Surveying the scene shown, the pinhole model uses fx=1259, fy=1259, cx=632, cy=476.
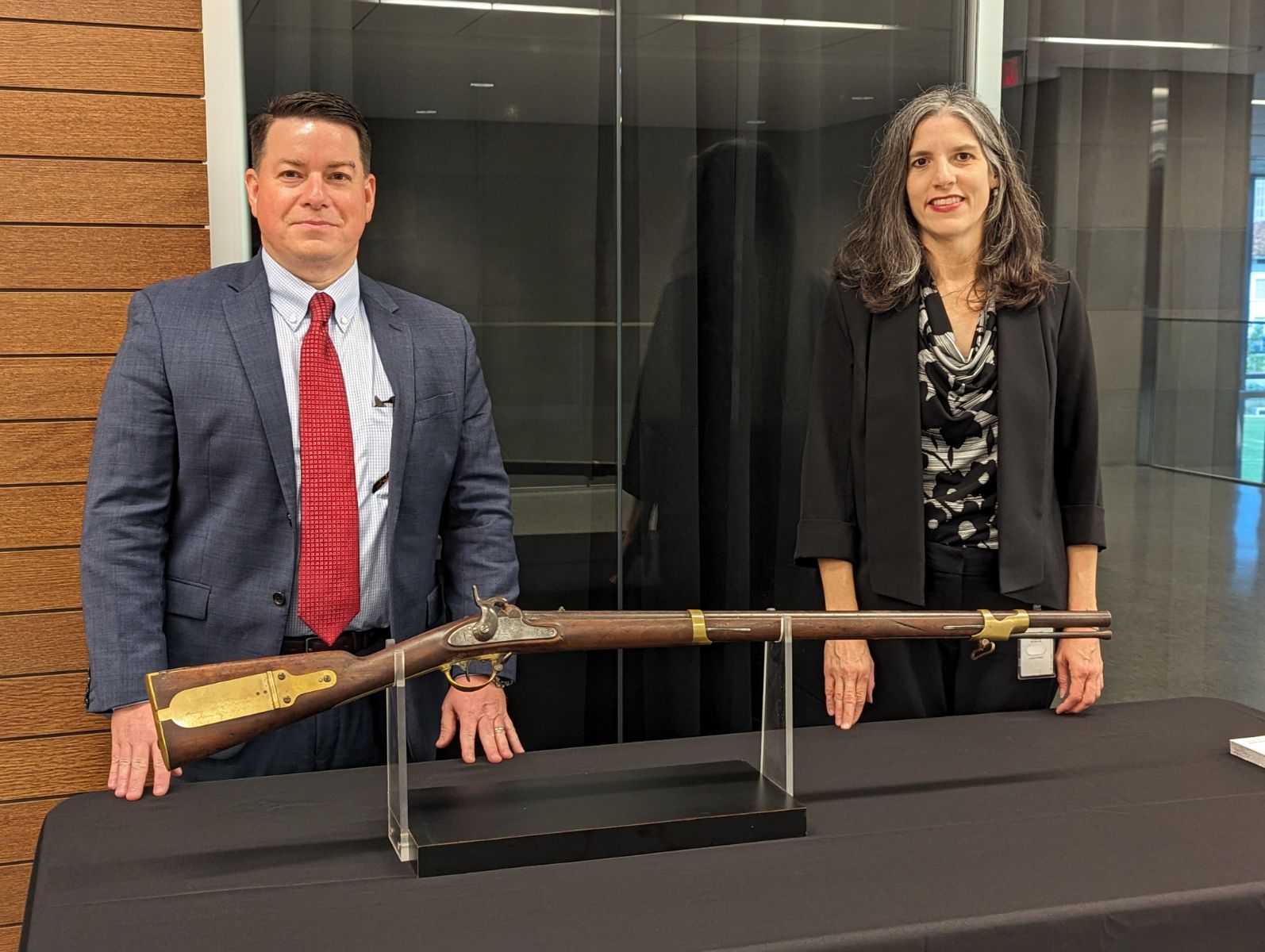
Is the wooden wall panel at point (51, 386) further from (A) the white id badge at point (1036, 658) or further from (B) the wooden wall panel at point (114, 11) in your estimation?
(A) the white id badge at point (1036, 658)

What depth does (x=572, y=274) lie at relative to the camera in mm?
2709

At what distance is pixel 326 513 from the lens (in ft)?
5.99

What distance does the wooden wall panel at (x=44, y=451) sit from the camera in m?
2.28

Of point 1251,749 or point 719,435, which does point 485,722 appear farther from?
point 719,435

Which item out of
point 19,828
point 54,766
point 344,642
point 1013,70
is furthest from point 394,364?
point 1013,70

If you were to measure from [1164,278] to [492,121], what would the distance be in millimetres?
1656

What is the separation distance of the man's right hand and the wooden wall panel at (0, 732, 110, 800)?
0.75 meters

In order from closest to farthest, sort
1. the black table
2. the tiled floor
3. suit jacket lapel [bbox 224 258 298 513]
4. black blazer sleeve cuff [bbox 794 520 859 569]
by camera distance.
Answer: the black table, suit jacket lapel [bbox 224 258 298 513], black blazer sleeve cuff [bbox 794 520 859 569], the tiled floor

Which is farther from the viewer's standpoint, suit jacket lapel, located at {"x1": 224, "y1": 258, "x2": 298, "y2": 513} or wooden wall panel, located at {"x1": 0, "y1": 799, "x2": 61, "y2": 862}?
wooden wall panel, located at {"x1": 0, "y1": 799, "x2": 61, "y2": 862}

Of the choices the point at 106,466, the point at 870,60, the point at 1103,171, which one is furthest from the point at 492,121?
the point at 1103,171

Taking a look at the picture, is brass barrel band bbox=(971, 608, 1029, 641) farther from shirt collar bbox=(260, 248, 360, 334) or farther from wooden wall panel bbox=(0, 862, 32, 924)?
wooden wall panel bbox=(0, 862, 32, 924)

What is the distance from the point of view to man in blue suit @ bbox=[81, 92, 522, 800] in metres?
1.77

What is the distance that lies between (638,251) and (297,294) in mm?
1001

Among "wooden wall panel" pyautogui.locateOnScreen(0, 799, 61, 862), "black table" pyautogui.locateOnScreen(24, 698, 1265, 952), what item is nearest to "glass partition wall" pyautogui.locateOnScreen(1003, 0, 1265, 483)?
"black table" pyautogui.locateOnScreen(24, 698, 1265, 952)
